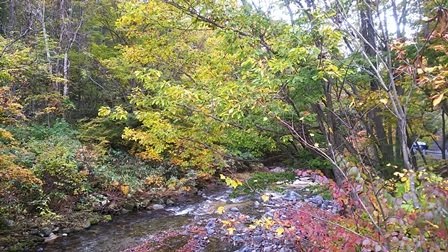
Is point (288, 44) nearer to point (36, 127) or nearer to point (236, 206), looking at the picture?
point (236, 206)

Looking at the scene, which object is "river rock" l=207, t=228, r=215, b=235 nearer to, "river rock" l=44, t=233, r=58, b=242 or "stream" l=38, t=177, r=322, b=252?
"stream" l=38, t=177, r=322, b=252

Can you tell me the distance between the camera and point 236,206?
1019cm

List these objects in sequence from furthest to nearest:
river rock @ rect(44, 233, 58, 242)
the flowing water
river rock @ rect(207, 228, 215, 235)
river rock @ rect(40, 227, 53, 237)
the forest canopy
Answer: river rock @ rect(207, 228, 215, 235)
river rock @ rect(40, 227, 53, 237)
river rock @ rect(44, 233, 58, 242)
the flowing water
the forest canopy

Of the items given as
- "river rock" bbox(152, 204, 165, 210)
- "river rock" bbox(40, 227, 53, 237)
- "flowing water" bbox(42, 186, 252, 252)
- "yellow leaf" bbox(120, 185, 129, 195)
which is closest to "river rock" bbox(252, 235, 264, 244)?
"flowing water" bbox(42, 186, 252, 252)

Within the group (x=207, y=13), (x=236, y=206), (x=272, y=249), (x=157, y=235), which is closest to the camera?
(x=207, y=13)

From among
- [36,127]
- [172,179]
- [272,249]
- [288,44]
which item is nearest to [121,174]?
[172,179]

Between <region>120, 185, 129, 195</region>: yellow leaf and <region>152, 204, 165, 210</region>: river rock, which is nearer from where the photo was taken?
<region>120, 185, 129, 195</region>: yellow leaf

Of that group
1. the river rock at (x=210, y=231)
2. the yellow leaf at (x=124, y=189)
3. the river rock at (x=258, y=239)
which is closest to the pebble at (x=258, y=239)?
the river rock at (x=258, y=239)

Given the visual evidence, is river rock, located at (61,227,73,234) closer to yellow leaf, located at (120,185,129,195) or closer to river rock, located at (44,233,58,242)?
river rock, located at (44,233,58,242)

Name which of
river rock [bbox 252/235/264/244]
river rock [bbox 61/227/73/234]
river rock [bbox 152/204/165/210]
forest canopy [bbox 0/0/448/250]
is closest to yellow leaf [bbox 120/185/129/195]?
forest canopy [bbox 0/0/448/250]

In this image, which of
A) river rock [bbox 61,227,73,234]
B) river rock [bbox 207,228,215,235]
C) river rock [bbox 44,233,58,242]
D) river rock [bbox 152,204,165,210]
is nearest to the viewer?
river rock [bbox 44,233,58,242]

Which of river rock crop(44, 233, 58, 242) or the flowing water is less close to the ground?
river rock crop(44, 233, 58, 242)

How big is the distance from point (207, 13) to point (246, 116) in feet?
5.01

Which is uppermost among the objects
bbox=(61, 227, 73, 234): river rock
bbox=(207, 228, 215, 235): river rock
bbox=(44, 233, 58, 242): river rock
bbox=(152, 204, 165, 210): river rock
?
bbox=(44, 233, 58, 242): river rock
